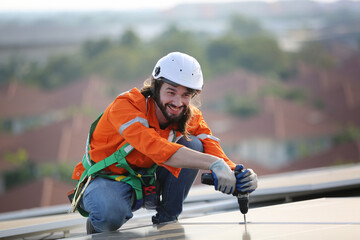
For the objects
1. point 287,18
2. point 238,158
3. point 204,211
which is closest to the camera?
point 204,211

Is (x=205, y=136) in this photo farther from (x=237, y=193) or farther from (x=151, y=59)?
(x=151, y=59)

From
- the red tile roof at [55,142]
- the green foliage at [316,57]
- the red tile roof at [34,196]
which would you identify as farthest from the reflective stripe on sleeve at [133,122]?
the green foliage at [316,57]

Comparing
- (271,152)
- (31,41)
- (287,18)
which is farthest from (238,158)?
(287,18)

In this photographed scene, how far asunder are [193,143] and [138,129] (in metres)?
0.36

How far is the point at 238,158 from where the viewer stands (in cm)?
4144

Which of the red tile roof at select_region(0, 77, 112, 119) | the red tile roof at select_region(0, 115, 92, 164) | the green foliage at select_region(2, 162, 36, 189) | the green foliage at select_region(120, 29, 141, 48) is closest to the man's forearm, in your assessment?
the green foliage at select_region(2, 162, 36, 189)

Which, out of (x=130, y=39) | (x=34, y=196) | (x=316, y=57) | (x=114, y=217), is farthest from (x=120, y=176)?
(x=130, y=39)

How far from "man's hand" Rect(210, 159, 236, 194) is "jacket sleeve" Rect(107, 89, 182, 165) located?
20cm

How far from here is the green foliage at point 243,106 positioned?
47.2 m

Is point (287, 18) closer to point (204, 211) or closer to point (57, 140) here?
point (57, 140)

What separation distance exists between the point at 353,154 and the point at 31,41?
31990 mm

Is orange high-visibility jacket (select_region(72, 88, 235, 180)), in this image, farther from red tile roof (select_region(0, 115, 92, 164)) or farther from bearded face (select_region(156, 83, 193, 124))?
red tile roof (select_region(0, 115, 92, 164))

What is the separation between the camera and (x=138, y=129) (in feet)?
8.08

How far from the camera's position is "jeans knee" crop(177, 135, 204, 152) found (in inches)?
107
